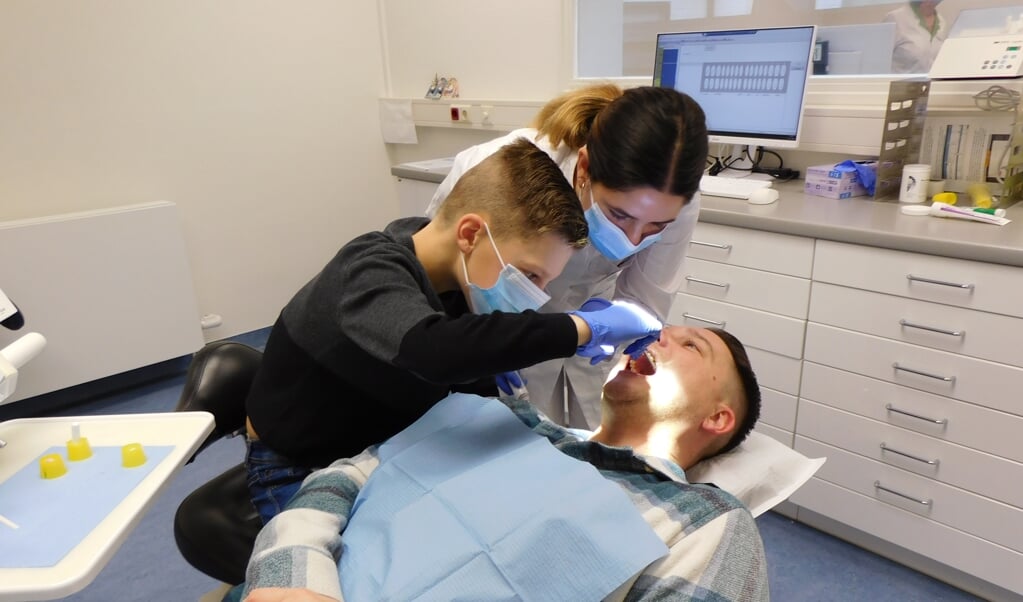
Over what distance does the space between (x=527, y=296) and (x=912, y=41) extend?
1.80m

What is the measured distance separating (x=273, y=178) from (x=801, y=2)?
2.44 m

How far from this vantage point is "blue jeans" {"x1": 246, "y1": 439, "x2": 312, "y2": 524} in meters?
1.23

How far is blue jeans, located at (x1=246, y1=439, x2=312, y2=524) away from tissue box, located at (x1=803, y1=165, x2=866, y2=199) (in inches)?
69.4

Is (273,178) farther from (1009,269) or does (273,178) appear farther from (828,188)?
(1009,269)

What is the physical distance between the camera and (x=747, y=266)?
6.74ft

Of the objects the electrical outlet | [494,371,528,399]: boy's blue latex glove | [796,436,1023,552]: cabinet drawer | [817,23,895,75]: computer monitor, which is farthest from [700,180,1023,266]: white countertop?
the electrical outlet

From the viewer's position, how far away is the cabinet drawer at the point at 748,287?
6.45 feet

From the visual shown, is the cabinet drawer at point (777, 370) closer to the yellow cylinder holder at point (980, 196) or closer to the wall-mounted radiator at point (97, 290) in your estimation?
the yellow cylinder holder at point (980, 196)

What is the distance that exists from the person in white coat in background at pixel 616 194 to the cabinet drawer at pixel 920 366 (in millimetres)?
561

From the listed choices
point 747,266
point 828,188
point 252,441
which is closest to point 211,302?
point 252,441

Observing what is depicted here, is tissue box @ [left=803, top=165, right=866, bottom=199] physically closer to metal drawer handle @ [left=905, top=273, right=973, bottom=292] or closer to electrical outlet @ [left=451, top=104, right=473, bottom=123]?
metal drawer handle @ [left=905, top=273, right=973, bottom=292]

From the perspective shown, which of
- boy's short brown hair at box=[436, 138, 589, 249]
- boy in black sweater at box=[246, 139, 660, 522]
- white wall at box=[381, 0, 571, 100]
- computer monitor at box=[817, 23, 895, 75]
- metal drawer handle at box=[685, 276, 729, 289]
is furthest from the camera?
white wall at box=[381, 0, 571, 100]

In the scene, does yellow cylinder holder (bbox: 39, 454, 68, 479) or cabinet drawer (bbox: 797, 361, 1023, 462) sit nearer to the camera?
yellow cylinder holder (bbox: 39, 454, 68, 479)

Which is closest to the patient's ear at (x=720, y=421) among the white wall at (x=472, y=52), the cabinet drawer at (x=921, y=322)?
the cabinet drawer at (x=921, y=322)
